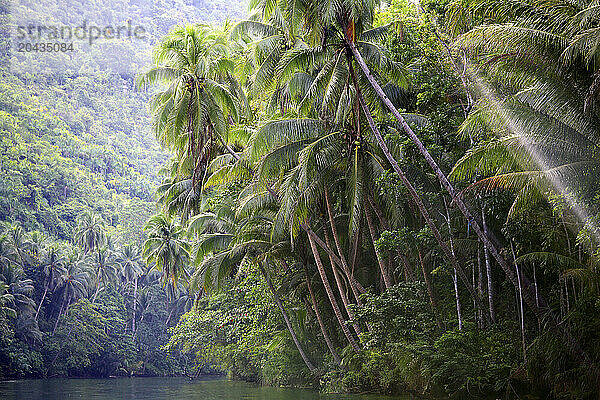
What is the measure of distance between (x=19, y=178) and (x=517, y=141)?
64330 mm

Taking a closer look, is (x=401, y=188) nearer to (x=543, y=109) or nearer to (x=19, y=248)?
(x=543, y=109)

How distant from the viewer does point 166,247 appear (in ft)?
113

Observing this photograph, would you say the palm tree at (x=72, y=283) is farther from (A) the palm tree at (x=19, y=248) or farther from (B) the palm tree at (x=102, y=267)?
(A) the palm tree at (x=19, y=248)

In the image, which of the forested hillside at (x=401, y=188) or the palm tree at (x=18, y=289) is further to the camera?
the palm tree at (x=18, y=289)

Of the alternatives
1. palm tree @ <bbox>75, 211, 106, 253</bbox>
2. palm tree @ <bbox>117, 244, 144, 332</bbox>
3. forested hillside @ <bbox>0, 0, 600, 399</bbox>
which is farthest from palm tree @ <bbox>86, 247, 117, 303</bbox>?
forested hillside @ <bbox>0, 0, 600, 399</bbox>

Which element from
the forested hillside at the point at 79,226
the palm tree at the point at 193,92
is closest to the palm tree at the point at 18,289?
the forested hillside at the point at 79,226

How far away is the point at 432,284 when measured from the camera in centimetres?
1515

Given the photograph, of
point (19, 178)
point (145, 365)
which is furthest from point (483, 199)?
point (19, 178)

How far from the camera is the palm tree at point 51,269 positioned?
43.7m

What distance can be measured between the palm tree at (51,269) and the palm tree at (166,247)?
11.7m

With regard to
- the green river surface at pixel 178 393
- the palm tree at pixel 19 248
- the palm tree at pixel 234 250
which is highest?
the palm tree at pixel 234 250

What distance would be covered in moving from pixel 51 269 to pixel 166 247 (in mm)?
13564

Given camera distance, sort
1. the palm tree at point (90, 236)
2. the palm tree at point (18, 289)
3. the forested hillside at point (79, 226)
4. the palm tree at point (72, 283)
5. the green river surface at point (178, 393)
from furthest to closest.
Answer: the palm tree at point (90, 236), the palm tree at point (72, 283), the forested hillside at point (79, 226), the palm tree at point (18, 289), the green river surface at point (178, 393)

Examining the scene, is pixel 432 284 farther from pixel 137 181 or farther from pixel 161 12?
pixel 161 12
